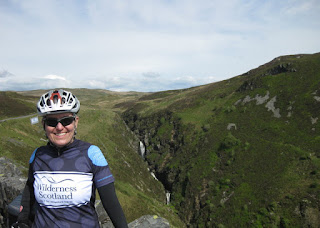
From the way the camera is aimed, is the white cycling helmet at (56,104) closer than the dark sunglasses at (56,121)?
No

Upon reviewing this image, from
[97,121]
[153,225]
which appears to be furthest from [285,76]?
[153,225]

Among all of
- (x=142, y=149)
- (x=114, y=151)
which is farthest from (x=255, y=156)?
(x=142, y=149)

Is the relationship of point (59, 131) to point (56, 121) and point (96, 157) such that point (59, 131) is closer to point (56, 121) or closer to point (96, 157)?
point (56, 121)

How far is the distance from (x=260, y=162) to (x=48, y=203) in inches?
1741

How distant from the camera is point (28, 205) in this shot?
4676mm

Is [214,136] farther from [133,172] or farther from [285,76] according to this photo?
[285,76]

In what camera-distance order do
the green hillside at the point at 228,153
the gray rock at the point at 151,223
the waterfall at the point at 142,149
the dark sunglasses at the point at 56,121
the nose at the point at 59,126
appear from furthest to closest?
the waterfall at the point at 142,149 < the green hillside at the point at 228,153 < the gray rock at the point at 151,223 < the dark sunglasses at the point at 56,121 < the nose at the point at 59,126

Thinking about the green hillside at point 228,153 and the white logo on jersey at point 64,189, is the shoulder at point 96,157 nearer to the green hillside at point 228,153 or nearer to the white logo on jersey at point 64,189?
the white logo on jersey at point 64,189

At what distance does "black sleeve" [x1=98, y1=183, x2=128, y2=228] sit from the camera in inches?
155

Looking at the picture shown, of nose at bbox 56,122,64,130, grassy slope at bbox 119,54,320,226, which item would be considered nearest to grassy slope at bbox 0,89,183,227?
grassy slope at bbox 119,54,320,226

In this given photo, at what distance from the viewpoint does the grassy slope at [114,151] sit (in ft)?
85.0

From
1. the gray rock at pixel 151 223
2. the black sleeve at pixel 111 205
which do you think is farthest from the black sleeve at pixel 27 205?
the gray rock at pixel 151 223

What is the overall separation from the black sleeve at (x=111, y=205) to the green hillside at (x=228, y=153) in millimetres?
21968

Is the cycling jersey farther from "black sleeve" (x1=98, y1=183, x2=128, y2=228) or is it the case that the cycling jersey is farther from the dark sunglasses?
the dark sunglasses
